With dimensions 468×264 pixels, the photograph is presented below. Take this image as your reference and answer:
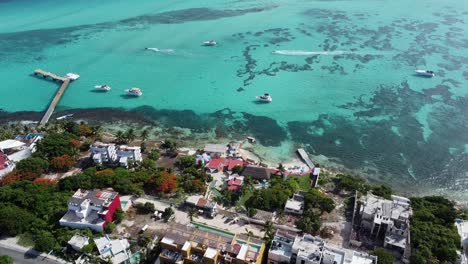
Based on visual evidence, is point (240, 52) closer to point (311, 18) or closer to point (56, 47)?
point (311, 18)

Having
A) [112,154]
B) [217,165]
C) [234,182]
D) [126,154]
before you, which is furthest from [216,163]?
[112,154]

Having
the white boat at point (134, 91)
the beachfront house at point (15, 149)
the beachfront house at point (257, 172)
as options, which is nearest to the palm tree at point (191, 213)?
the beachfront house at point (257, 172)

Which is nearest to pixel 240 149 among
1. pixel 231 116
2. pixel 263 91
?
pixel 231 116

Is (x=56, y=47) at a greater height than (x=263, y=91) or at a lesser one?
greater

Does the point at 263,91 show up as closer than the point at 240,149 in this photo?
No

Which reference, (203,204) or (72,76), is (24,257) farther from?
(72,76)

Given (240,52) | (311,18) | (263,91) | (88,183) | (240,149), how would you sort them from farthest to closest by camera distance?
(311,18), (240,52), (263,91), (240,149), (88,183)
